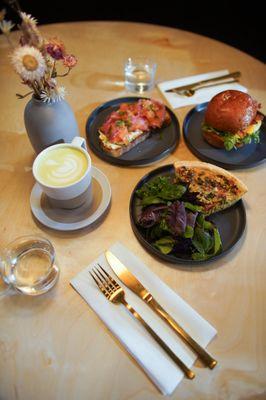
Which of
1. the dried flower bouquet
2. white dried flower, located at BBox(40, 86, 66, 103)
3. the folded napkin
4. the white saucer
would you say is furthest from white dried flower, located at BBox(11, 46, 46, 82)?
the folded napkin

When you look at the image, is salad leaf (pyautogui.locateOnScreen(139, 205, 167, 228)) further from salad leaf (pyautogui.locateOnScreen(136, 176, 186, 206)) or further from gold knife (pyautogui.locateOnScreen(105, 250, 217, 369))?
gold knife (pyautogui.locateOnScreen(105, 250, 217, 369))

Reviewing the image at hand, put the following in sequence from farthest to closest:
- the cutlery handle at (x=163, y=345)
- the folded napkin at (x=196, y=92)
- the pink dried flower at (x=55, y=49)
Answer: the folded napkin at (x=196, y=92), the pink dried flower at (x=55, y=49), the cutlery handle at (x=163, y=345)

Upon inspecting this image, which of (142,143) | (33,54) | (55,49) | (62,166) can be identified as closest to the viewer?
(33,54)

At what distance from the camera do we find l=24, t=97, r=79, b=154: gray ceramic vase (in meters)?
1.15

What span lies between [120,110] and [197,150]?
1.44 ft

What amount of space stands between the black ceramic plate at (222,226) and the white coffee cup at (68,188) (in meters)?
0.19

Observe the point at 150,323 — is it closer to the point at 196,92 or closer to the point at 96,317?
the point at 96,317

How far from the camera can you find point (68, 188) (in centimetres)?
104

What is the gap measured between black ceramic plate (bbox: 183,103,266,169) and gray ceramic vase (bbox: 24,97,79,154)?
0.57 m

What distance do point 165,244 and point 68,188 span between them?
0.39m

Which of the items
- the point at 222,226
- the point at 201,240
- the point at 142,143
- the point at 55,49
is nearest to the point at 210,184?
the point at 222,226

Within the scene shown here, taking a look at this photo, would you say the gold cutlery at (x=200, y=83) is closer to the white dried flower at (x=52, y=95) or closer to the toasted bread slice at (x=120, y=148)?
the toasted bread slice at (x=120, y=148)

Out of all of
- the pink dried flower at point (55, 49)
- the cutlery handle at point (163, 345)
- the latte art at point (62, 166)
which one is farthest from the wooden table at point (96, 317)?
the pink dried flower at point (55, 49)

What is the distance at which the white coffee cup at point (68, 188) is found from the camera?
3.40 ft
